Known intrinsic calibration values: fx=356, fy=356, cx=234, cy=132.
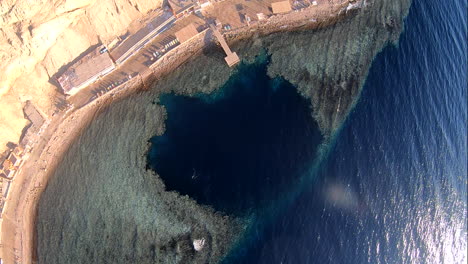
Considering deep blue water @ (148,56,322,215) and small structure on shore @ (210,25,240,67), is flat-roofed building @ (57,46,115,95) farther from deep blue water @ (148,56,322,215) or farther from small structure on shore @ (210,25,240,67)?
small structure on shore @ (210,25,240,67)

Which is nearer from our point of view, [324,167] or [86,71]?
[324,167]

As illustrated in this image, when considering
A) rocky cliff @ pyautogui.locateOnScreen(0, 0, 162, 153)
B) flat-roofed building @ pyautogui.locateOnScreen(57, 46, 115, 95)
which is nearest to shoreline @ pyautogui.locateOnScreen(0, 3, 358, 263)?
flat-roofed building @ pyautogui.locateOnScreen(57, 46, 115, 95)

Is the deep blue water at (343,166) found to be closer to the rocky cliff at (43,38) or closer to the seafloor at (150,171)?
the seafloor at (150,171)

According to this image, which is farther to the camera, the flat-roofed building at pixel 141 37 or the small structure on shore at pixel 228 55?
the small structure on shore at pixel 228 55

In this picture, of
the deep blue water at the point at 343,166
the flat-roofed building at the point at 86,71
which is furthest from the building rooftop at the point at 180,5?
the deep blue water at the point at 343,166

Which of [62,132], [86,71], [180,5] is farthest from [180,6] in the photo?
[62,132]

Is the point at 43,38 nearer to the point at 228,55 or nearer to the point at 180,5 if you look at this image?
the point at 180,5

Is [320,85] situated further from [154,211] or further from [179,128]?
[154,211]
